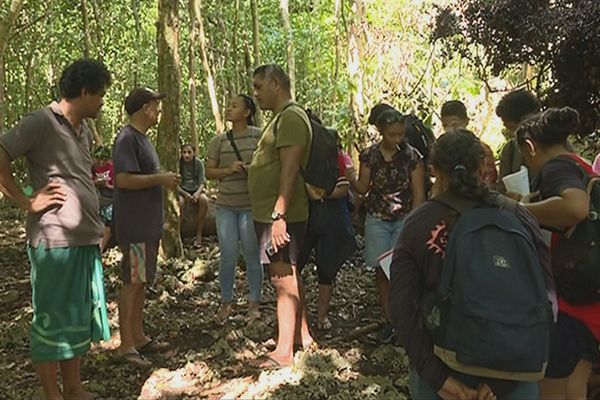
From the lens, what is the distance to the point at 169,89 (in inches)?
283

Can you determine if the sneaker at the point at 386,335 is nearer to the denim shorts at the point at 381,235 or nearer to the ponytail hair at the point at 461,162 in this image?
the denim shorts at the point at 381,235

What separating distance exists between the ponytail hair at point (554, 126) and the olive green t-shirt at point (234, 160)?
2893 mm

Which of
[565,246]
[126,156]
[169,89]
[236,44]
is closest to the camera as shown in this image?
[565,246]

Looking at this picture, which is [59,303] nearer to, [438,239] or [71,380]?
[71,380]

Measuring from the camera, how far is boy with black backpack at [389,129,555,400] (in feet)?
6.82

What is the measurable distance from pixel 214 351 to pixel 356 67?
25.4 ft

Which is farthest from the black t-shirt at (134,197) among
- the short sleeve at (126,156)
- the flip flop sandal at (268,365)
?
the flip flop sandal at (268,365)

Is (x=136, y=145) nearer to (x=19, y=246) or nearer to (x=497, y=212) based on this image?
(x=497, y=212)

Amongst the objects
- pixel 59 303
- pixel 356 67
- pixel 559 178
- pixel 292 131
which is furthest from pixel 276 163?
pixel 356 67

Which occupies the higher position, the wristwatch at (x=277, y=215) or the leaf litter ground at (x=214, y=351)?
the wristwatch at (x=277, y=215)

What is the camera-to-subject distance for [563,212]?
2699 millimetres

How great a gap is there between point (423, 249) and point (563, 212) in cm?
82

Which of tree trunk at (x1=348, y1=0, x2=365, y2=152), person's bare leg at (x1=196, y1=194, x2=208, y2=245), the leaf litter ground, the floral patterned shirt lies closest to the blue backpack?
the leaf litter ground

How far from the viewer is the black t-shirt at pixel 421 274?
87.7 inches
